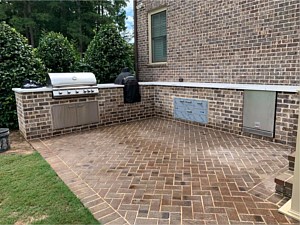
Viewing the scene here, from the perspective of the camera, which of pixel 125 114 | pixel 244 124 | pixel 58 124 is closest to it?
pixel 244 124

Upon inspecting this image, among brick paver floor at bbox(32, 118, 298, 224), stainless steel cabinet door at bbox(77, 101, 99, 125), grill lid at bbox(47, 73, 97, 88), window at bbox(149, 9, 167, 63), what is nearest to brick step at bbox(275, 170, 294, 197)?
brick paver floor at bbox(32, 118, 298, 224)

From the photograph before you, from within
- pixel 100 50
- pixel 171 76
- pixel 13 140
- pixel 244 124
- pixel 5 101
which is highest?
pixel 100 50

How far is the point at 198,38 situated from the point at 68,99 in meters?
3.43

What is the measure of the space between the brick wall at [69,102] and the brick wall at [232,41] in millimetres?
1267

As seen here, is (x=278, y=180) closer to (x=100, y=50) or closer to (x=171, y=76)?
(x=171, y=76)

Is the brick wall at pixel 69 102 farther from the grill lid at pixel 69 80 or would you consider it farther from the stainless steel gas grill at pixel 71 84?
the grill lid at pixel 69 80

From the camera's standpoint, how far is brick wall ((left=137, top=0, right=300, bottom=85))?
420 cm

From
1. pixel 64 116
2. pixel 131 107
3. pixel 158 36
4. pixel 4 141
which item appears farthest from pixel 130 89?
pixel 4 141

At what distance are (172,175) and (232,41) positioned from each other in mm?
3436

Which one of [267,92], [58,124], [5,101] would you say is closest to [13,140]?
[58,124]

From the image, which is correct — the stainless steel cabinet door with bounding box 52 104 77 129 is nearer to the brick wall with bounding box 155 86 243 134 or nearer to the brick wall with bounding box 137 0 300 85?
the brick wall with bounding box 155 86 243 134

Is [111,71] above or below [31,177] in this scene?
above

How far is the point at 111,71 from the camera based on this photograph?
7.99m

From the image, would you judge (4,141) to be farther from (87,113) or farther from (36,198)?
(36,198)
